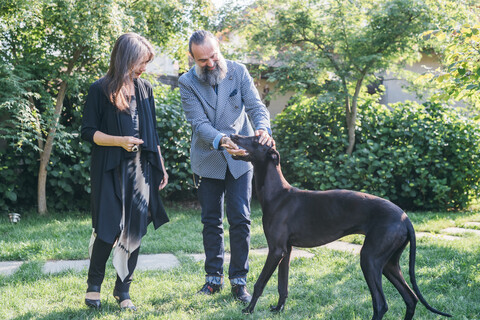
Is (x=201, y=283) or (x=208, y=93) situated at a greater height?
(x=208, y=93)

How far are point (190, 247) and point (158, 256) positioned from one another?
45 centimetres

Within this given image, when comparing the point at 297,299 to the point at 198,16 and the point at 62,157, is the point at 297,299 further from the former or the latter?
the point at 198,16

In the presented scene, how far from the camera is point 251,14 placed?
8.80 metres

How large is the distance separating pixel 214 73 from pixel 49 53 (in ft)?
14.4

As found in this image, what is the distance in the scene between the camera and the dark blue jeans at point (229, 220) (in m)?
3.95

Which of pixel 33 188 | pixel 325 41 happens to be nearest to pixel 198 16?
pixel 325 41

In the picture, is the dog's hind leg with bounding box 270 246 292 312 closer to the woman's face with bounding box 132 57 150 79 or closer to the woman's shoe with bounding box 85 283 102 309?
the woman's shoe with bounding box 85 283 102 309

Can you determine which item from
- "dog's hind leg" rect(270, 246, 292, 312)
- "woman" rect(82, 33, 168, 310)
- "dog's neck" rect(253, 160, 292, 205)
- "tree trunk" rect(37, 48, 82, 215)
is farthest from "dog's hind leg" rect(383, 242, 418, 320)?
"tree trunk" rect(37, 48, 82, 215)

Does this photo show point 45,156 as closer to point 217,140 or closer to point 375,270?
point 217,140

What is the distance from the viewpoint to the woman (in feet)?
11.4

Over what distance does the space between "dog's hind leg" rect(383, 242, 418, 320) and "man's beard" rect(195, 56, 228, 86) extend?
1.99 metres

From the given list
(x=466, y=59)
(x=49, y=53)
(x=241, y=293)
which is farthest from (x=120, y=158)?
(x=49, y=53)

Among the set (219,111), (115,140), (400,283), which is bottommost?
(400,283)

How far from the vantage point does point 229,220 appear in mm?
4023
